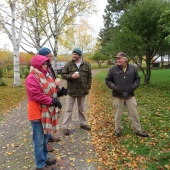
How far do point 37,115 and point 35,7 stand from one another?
13.7 meters

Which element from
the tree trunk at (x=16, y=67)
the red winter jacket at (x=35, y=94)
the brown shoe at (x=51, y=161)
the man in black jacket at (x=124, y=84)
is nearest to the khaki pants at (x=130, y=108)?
the man in black jacket at (x=124, y=84)

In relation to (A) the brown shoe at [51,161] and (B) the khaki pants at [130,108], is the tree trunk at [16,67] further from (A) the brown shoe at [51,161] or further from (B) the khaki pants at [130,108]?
(A) the brown shoe at [51,161]

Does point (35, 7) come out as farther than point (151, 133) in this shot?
Yes

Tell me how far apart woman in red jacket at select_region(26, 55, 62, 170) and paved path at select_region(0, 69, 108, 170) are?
587mm

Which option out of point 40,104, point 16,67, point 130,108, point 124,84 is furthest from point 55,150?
point 16,67

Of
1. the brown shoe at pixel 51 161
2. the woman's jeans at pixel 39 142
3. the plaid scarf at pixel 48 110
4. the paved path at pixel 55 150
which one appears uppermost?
the plaid scarf at pixel 48 110

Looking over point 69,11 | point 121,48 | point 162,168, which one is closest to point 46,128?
point 162,168

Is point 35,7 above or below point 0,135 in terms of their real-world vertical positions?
above

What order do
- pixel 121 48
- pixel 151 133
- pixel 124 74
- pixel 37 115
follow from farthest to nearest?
1. pixel 121 48
2. pixel 151 133
3. pixel 124 74
4. pixel 37 115

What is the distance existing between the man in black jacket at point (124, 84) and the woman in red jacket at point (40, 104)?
1.89 metres

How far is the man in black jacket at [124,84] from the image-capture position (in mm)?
4672

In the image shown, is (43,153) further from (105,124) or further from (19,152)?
(105,124)

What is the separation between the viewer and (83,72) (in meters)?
5.08

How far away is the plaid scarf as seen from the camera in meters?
3.12
